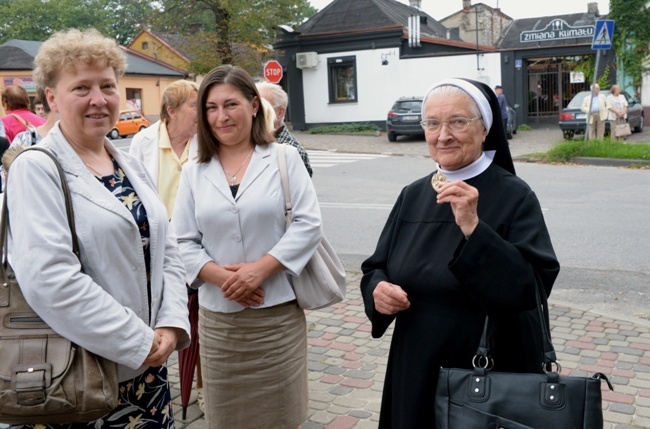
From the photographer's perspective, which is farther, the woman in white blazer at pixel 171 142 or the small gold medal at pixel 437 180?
the woman in white blazer at pixel 171 142

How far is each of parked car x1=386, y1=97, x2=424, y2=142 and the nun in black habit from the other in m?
23.5

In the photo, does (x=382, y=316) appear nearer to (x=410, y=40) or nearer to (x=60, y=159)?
(x=60, y=159)

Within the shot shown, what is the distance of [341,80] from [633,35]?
13077mm

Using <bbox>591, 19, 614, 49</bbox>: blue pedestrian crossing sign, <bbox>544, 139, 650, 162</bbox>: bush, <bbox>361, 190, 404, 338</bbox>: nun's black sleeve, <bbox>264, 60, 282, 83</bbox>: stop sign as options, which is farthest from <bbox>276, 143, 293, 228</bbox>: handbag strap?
<bbox>264, 60, 282, 83</bbox>: stop sign

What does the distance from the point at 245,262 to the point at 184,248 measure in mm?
332

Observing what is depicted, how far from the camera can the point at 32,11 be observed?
78.0 meters

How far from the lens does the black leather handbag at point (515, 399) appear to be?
7.27 ft

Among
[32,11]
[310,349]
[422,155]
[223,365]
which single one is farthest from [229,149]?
[32,11]

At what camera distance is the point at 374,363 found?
5.35 meters

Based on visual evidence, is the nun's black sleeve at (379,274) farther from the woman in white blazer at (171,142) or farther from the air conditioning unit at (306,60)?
the air conditioning unit at (306,60)

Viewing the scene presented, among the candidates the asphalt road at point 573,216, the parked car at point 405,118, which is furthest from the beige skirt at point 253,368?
the parked car at point 405,118

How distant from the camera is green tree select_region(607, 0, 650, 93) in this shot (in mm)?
30391

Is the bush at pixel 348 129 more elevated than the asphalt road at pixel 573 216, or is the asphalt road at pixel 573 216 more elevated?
the bush at pixel 348 129

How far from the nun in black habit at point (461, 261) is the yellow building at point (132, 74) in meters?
43.8
